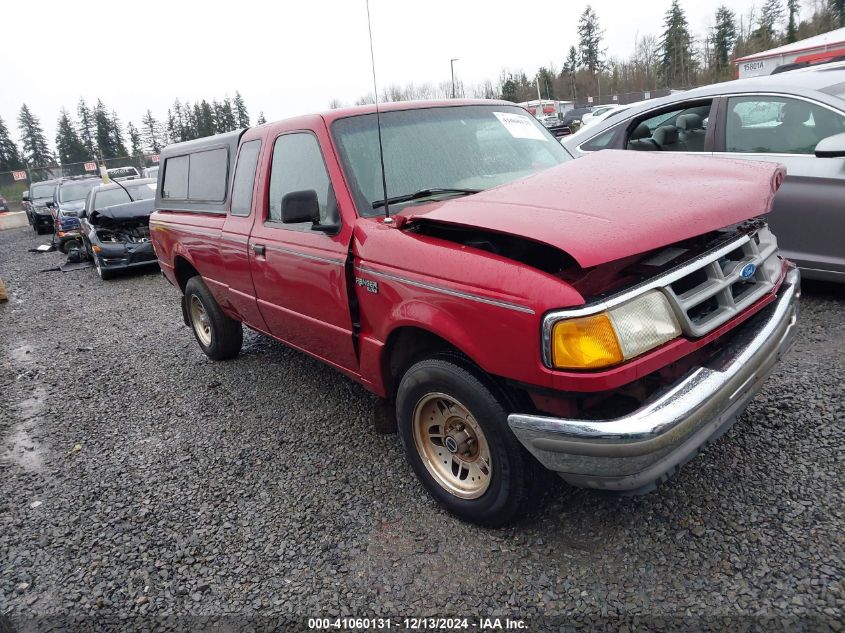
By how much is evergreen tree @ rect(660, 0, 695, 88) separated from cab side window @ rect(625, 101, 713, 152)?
234 feet

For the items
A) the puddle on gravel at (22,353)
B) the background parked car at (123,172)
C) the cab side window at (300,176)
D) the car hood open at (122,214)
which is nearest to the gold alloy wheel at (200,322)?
the cab side window at (300,176)

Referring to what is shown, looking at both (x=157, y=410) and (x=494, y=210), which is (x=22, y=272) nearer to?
(x=157, y=410)

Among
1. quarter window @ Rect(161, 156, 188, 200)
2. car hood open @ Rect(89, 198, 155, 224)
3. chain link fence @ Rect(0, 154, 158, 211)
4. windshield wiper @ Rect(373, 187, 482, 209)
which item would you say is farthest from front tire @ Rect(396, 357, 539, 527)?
chain link fence @ Rect(0, 154, 158, 211)

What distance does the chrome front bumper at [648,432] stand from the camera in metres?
1.98

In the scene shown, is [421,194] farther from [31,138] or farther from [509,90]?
[31,138]

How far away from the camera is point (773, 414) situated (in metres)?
3.19

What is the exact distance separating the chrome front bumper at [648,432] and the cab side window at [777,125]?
2.96 metres

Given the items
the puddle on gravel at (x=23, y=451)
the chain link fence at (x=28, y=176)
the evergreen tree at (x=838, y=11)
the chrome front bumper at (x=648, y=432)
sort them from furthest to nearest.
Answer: the evergreen tree at (x=838, y=11), the chain link fence at (x=28, y=176), the puddle on gravel at (x=23, y=451), the chrome front bumper at (x=648, y=432)

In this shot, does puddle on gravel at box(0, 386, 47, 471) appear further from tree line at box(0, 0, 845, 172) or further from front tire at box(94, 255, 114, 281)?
tree line at box(0, 0, 845, 172)

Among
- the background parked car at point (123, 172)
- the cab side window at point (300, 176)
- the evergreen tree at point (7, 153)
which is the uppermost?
the evergreen tree at point (7, 153)

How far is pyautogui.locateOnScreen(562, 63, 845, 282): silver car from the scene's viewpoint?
416 centimetres

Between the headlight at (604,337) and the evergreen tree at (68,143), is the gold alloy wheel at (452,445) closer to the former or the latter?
the headlight at (604,337)

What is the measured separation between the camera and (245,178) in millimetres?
4008

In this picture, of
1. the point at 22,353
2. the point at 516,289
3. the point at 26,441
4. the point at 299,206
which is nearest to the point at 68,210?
the point at 22,353
